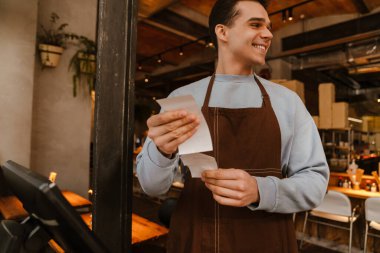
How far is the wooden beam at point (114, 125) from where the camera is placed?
1.03 meters

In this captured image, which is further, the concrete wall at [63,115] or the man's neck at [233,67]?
the concrete wall at [63,115]

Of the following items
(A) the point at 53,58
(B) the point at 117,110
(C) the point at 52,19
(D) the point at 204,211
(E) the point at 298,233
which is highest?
(C) the point at 52,19

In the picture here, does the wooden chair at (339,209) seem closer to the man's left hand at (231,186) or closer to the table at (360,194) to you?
the table at (360,194)

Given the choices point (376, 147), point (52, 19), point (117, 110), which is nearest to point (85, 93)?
point (52, 19)

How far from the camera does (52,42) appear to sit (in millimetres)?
3793

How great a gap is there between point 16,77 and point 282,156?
3359 mm

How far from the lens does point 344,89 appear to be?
10766 millimetres

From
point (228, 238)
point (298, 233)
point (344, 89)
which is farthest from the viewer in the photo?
point (344, 89)

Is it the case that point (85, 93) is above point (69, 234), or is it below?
above

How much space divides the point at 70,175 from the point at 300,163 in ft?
12.1

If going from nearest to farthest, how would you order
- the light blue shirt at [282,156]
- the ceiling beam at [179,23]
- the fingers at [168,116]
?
1. the fingers at [168,116]
2. the light blue shirt at [282,156]
3. the ceiling beam at [179,23]

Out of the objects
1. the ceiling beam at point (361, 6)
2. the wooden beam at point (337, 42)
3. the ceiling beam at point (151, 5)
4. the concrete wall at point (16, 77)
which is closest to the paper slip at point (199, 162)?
the concrete wall at point (16, 77)

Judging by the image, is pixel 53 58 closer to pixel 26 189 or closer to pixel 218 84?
pixel 218 84

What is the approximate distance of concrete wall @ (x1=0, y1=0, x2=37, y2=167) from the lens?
3.35 meters
